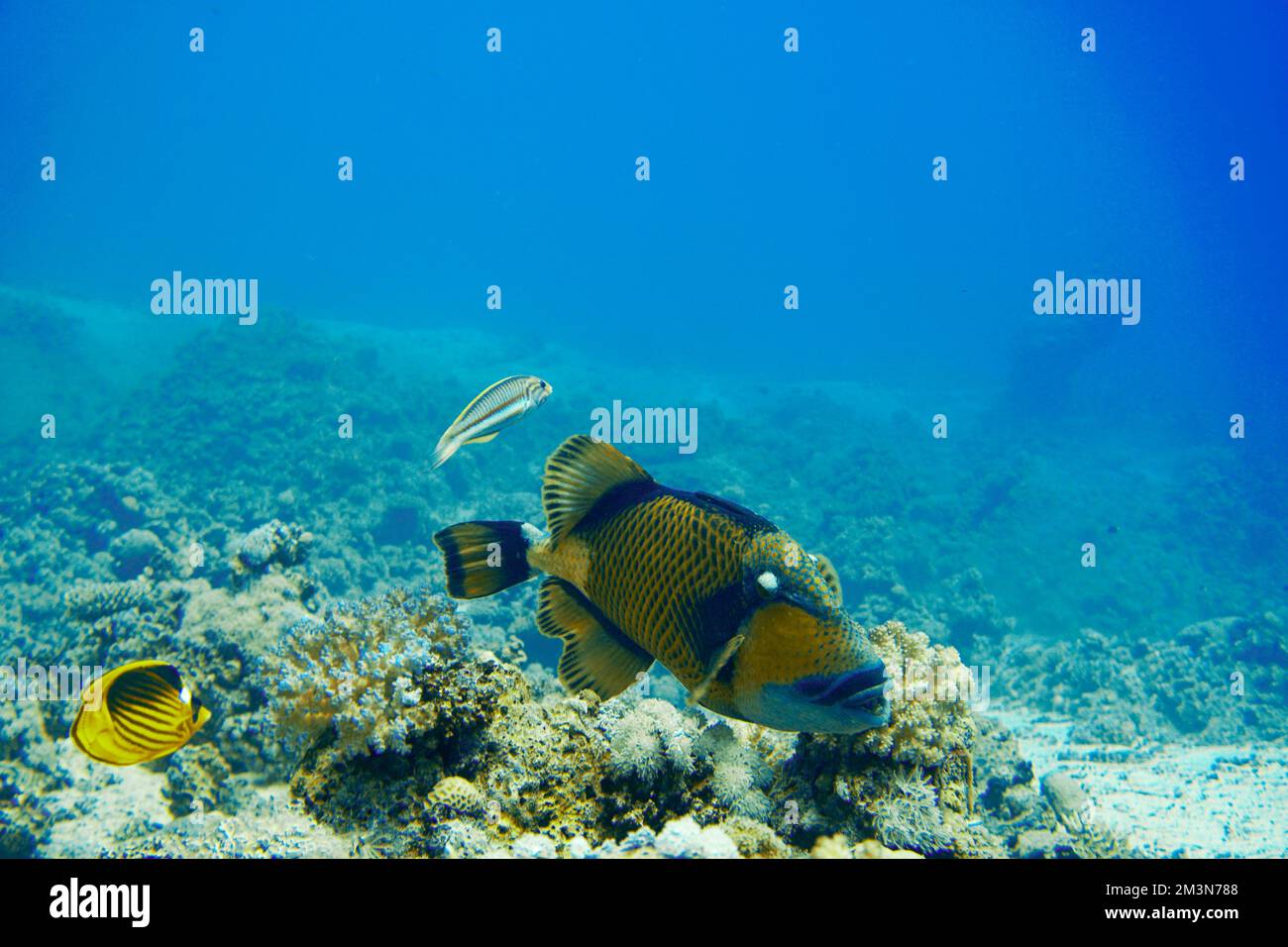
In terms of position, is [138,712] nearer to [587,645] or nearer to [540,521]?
[587,645]

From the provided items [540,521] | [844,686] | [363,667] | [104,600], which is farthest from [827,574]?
[540,521]

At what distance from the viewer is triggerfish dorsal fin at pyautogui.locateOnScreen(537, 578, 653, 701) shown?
214 cm

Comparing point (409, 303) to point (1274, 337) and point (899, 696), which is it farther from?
point (1274, 337)

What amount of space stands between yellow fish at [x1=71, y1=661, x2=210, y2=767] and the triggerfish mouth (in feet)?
6.63

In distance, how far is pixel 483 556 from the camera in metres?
2.16

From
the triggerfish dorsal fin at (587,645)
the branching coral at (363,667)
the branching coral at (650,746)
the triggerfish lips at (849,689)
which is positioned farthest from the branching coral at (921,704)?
the branching coral at (363,667)

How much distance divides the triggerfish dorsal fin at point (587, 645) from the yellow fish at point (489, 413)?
2.58m

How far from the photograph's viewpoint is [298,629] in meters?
3.05

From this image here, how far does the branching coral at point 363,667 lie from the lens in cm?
243

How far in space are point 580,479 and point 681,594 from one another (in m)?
0.57

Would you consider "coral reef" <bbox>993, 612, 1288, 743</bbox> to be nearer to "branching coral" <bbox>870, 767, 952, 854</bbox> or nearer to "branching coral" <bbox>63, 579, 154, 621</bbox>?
"branching coral" <bbox>870, 767, 952, 854</bbox>

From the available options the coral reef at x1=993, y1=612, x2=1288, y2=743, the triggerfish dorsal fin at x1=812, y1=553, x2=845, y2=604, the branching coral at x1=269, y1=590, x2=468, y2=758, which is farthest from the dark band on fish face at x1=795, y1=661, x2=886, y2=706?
the coral reef at x1=993, y1=612, x2=1288, y2=743

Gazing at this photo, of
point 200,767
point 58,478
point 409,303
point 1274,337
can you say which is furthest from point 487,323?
point 1274,337

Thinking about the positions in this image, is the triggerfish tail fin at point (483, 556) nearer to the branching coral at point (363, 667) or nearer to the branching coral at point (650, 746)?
the branching coral at point (363, 667)
